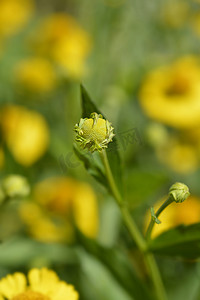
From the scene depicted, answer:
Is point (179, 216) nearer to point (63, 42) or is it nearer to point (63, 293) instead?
point (63, 293)

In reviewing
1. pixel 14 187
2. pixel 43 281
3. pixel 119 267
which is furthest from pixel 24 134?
pixel 43 281

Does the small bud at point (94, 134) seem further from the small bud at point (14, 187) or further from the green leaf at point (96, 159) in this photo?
the small bud at point (14, 187)

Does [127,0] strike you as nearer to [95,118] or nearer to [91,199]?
[91,199]

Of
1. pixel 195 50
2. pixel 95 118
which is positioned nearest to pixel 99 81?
pixel 195 50

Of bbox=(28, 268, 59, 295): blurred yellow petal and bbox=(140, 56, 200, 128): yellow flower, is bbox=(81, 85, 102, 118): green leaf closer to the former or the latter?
bbox=(28, 268, 59, 295): blurred yellow petal

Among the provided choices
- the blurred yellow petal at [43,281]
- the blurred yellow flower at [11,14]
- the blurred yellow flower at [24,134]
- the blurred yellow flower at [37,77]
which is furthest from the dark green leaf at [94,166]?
the blurred yellow flower at [11,14]

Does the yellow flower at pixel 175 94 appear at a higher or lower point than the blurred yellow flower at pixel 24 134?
higher
